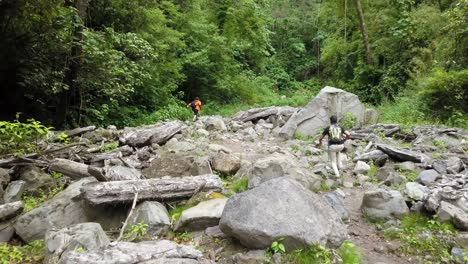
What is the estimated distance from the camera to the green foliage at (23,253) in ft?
15.1

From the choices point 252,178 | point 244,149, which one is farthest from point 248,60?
point 252,178

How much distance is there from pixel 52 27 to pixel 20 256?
8392mm

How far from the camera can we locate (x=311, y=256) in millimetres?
4426

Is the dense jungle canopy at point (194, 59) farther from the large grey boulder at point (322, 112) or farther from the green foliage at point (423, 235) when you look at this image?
the green foliage at point (423, 235)

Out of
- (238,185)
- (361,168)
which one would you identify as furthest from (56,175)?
(361,168)

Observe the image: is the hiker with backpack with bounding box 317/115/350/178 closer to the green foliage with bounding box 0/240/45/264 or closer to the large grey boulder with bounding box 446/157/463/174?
the large grey boulder with bounding box 446/157/463/174

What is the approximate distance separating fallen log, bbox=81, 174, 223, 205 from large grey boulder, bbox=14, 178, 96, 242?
1.08 ft

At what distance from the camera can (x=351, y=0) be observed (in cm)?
2409

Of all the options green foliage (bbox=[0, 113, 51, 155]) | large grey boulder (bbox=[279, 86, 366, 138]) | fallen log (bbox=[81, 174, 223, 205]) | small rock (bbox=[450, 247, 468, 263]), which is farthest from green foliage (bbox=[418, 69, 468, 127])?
green foliage (bbox=[0, 113, 51, 155])

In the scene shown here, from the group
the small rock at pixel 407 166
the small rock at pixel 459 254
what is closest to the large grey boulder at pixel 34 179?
the small rock at pixel 459 254

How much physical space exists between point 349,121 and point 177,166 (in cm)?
881

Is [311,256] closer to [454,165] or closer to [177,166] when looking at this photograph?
[177,166]

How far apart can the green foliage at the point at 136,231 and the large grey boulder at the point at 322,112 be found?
30.0ft

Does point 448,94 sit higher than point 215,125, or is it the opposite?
point 448,94
